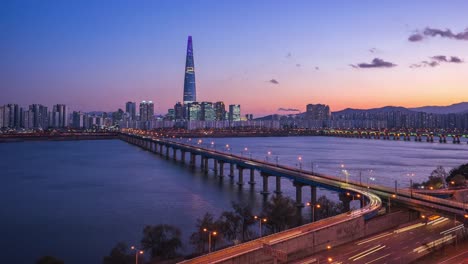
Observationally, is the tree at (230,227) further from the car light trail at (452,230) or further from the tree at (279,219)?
the car light trail at (452,230)

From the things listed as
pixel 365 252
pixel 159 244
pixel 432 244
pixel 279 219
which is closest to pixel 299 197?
pixel 279 219

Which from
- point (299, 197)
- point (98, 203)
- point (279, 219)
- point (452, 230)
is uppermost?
point (452, 230)

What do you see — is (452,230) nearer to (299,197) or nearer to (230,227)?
(230,227)

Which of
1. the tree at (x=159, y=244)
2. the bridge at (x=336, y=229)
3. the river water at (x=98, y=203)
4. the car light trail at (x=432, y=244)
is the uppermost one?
the bridge at (x=336, y=229)

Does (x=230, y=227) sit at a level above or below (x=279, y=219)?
below

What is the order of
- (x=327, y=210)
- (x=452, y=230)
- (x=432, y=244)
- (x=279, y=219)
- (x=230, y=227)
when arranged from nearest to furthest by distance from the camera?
(x=432, y=244) < (x=452, y=230) < (x=230, y=227) < (x=279, y=219) < (x=327, y=210)

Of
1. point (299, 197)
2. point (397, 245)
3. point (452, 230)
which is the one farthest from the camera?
point (299, 197)

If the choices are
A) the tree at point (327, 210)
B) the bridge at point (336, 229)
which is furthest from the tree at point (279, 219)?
the bridge at point (336, 229)

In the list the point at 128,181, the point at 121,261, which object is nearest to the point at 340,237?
the point at 121,261

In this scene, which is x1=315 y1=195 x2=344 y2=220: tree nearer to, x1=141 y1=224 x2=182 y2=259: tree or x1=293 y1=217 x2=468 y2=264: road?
x1=293 y1=217 x2=468 y2=264: road

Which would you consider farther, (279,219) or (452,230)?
(279,219)
